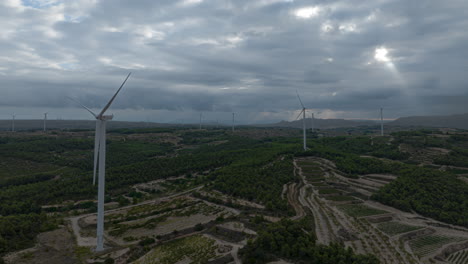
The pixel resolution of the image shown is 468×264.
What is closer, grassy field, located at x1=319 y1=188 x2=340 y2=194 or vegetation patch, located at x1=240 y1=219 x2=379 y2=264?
vegetation patch, located at x1=240 y1=219 x2=379 y2=264

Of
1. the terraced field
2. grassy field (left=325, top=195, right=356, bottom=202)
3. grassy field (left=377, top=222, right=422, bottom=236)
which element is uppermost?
grassy field (left=325, top=195, right=356, bottom=202)

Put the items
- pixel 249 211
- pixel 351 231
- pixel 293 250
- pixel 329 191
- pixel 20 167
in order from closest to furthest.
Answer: pixel 293 250
pixel 351 231
pixel 249 211
pixel 329 191
pixel 20 167

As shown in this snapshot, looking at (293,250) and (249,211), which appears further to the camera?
(249,211)

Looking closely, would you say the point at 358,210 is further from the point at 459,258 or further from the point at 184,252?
the point at 184,252

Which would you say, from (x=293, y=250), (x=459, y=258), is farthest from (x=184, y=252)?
Result: (x=459, y=258)

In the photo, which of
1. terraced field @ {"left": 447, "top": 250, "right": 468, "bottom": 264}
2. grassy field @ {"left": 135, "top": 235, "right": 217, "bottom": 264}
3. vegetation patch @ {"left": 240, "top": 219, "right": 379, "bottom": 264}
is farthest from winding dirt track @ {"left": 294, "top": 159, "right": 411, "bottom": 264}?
grassy field @ {"left": 135, "top": 235, "right": 217, "bottom": 264}

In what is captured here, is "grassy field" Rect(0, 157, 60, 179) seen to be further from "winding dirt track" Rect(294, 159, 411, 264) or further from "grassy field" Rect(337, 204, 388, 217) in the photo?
"grassy field" Rect(337, 204, 388, 217)

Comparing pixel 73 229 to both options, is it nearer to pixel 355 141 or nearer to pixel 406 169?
pixel 406 169
